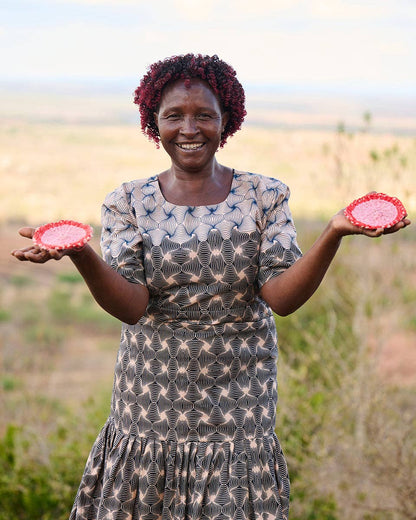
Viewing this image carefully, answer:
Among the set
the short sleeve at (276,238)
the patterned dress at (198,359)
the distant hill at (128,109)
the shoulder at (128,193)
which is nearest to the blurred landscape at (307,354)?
the patterned dress at (198,359)

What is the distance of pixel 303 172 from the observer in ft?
84.3

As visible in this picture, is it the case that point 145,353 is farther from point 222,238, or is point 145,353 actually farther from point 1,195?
point 1,195

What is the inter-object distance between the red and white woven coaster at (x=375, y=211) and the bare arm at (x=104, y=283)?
1.82 feet

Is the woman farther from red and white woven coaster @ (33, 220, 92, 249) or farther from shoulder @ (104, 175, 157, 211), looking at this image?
red and white woven coaster @ (33, 220, 92, 249)

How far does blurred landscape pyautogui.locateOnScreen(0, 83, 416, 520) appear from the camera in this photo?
145 inches

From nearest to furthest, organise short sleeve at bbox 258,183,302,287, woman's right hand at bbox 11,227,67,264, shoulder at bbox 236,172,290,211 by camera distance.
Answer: woman's right hand at bbox 11,227,67,264 < short sleeve at bbox 258,183,302,287 < shoulder at bbox 236,172,290,211

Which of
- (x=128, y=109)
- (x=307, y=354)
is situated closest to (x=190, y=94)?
(x=307, y=354)

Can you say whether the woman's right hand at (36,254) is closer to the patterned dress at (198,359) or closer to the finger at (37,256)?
the finger at (37,256)

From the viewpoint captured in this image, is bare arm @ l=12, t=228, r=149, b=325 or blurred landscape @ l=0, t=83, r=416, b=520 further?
blurred landscape @ l=0, t=83, r=416, b=520

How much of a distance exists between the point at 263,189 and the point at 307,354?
14.9 ft

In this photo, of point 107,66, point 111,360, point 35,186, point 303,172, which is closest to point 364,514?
point 111,360

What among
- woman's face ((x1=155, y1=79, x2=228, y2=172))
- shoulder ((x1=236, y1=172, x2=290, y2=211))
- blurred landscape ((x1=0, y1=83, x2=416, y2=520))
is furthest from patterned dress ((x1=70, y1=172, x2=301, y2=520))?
blurred landscape ((x1=0, y1=83, x2=416, y2=520))

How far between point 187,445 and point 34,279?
602 inches

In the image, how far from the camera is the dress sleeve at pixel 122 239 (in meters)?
1.94
